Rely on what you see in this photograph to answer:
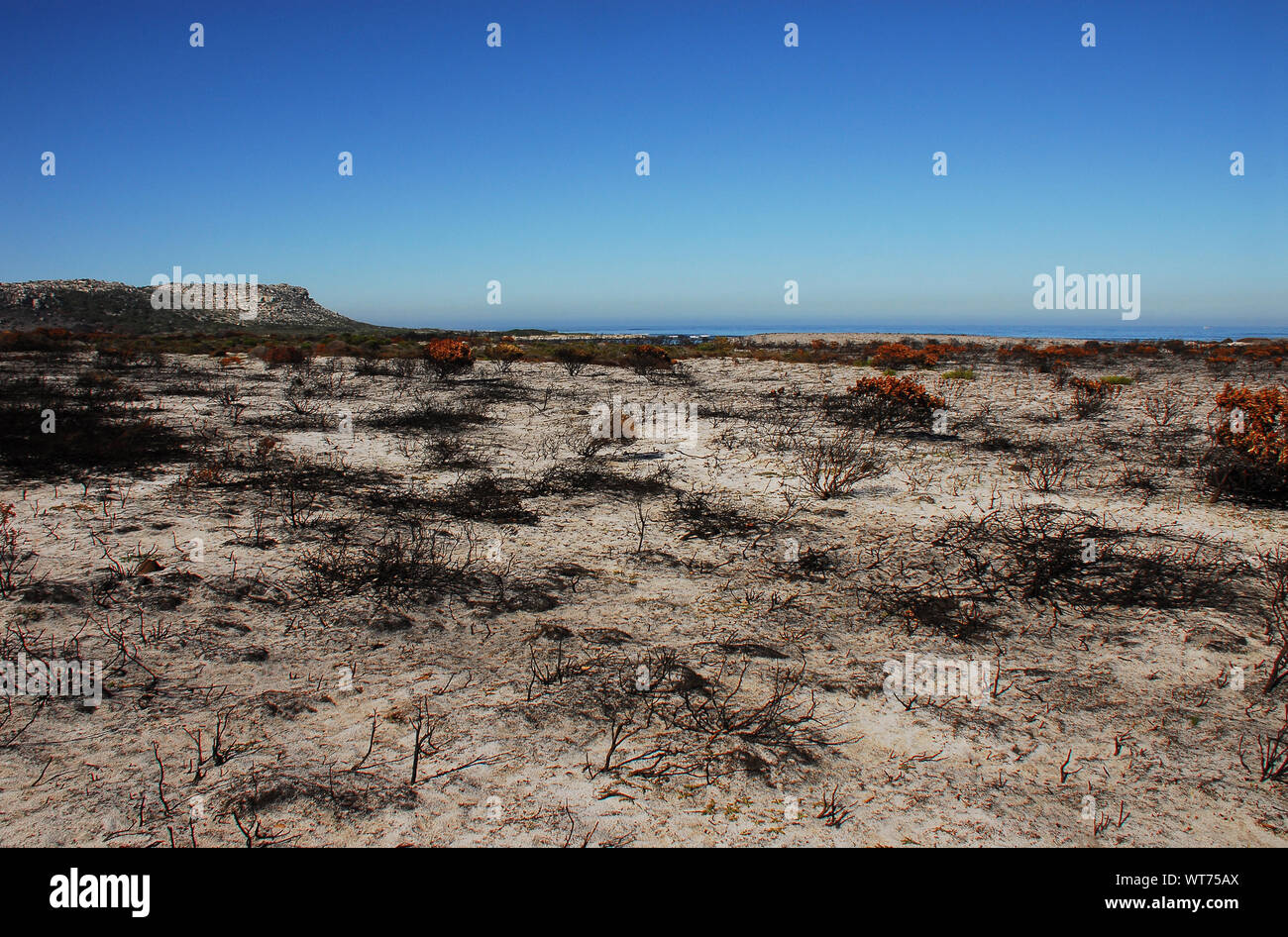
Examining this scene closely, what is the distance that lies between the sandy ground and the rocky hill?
61042 mm

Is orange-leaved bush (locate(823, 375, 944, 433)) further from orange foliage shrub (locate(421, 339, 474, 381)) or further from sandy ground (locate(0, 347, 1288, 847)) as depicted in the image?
orange foliage shrub (locate(421, 339, 474, 381))

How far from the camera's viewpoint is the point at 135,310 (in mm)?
63812

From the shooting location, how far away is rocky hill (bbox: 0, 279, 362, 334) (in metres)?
57.9

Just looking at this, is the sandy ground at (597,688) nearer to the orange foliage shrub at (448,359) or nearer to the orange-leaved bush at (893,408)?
the orange-leaved bush at (893,408)

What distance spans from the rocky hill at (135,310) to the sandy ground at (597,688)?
6104cm

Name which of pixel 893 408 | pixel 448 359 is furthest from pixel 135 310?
pixel 893 408

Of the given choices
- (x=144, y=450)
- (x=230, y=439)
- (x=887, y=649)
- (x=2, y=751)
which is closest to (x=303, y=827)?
(x=2, y=751)

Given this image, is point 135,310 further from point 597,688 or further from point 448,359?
point 597,688

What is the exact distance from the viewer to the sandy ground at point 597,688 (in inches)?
113

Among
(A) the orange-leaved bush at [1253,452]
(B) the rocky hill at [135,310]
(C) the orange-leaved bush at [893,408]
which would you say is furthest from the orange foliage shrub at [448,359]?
(B) the rocky hill at [135,310]

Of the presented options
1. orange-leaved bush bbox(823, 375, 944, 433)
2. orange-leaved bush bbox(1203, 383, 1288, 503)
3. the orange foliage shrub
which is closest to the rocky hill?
the orange foliage shrub

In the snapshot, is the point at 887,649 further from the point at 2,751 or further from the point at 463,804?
the point at 2,751

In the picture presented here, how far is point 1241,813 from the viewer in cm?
299
